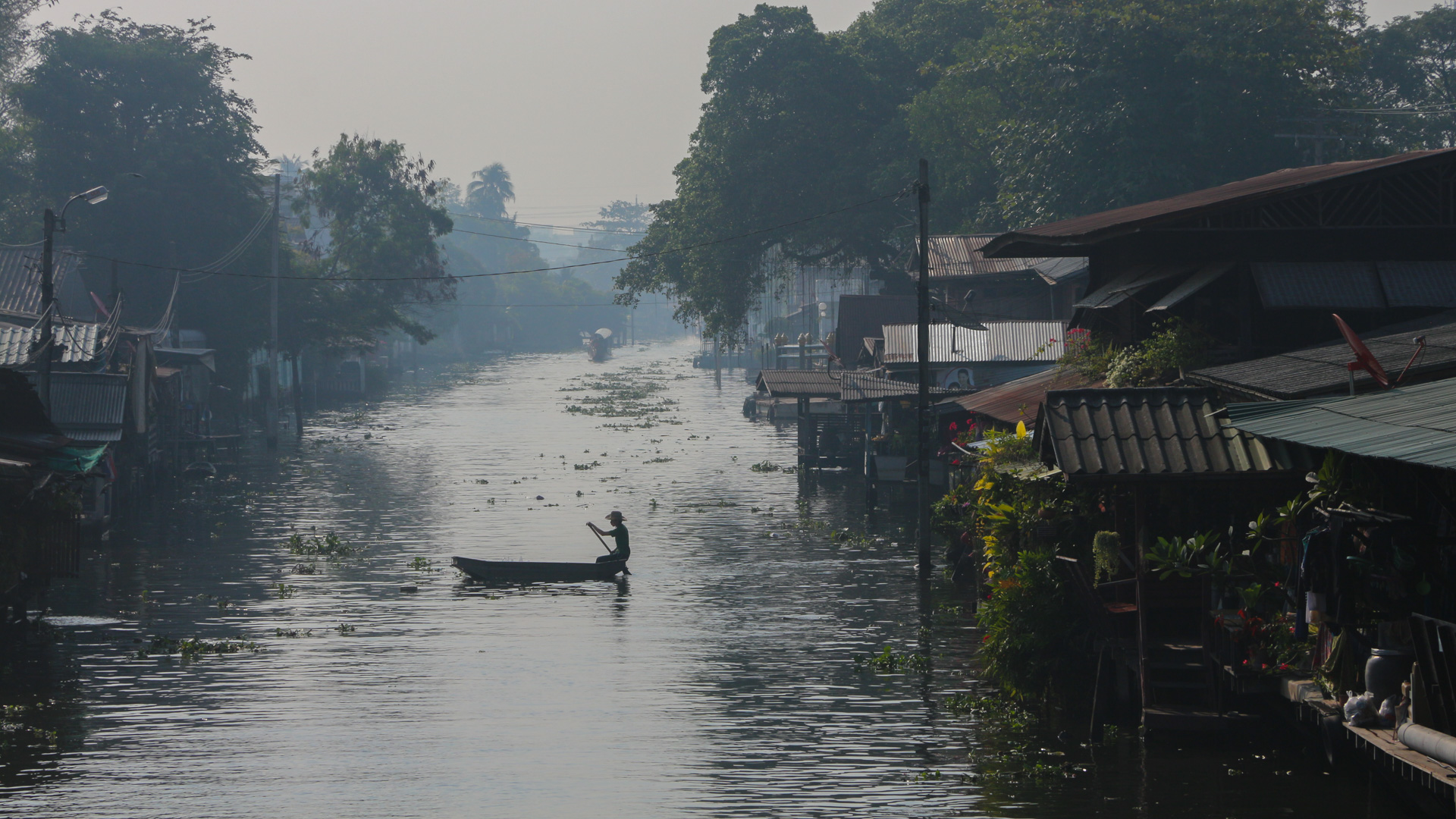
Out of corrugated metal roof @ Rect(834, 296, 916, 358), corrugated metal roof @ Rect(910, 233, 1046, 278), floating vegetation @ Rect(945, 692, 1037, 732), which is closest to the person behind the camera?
floating vegetation @ Rect(945, 692, 1037, 732)

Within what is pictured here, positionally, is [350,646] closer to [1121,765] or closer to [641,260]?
[1121,765]

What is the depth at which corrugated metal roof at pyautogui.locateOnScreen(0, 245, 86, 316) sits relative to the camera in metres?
43.0

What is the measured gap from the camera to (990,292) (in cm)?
4681

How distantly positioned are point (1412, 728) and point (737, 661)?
11997 mm

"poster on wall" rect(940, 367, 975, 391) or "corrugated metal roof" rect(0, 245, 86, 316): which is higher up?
"corrugated metal roof" rect(0, 245, 86, 316)

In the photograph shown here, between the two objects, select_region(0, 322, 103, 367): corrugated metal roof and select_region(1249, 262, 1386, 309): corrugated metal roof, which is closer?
select_region(1249, 262, 1386, 309): corrugated metal roof

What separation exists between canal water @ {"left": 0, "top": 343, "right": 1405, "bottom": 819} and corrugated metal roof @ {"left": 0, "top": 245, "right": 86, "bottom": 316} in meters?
9.04

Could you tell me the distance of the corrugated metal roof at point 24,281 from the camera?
43.0 m

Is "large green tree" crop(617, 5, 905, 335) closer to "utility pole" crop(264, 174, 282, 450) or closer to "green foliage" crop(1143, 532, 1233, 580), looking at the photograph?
"utility pole" crop(264, 174, 282, 450)

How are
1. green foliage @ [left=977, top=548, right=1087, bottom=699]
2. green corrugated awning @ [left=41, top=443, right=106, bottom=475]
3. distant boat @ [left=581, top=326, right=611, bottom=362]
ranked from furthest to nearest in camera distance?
distant boat @ [left=581, top=326, right=611, bottom=362] < green corrugated awning @ [left=41, top=443, right=106, bottom=475] < green foliage @ [left=977, top=548, right=1087, bottom=699]

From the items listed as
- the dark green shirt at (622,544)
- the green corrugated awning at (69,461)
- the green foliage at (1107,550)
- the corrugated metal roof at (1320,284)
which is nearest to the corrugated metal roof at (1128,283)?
the corrugated metal roof at (1320,284)

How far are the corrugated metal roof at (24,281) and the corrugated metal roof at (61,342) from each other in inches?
187

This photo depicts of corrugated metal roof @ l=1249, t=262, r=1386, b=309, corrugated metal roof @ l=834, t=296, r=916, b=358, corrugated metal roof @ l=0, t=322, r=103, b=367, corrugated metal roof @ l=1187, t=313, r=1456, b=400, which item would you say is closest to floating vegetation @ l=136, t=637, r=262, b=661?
corrugated metal roof @ l=0, t=322, r=103, b=367

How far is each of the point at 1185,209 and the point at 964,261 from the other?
26.6 meters
